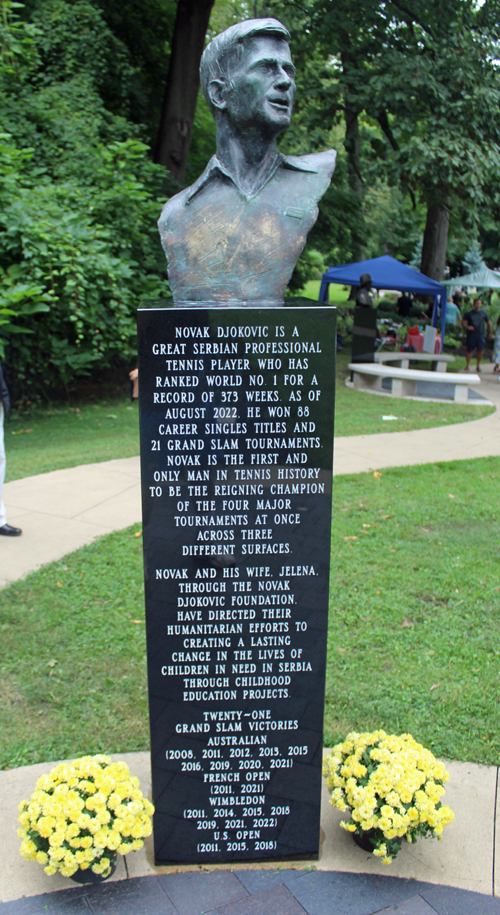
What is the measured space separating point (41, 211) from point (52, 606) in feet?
20.7

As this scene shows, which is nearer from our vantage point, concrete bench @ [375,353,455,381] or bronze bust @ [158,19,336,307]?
bronze bust @ [158,19,336,307]

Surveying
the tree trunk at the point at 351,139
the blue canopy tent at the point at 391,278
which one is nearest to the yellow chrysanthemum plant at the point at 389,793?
the tree trunk at the point at 351,139

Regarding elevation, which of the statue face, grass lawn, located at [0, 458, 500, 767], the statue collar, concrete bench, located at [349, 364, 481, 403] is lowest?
grass lawn, located at [0, 458, 500, 767]

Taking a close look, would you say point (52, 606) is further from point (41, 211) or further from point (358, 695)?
point (41, 211)

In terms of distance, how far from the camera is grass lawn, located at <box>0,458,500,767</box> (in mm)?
3865

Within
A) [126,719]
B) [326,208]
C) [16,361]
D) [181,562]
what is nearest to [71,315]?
[16,361]

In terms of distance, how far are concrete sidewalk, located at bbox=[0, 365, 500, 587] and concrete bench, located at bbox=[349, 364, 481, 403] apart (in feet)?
7.98

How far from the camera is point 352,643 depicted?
185 inches

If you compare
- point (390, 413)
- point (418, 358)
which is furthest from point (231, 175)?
point (418, 358)

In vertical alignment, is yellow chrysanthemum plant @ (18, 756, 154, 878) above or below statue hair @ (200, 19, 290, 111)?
below

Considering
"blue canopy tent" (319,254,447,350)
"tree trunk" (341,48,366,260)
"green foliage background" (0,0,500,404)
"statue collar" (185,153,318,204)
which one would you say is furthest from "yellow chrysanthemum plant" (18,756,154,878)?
"blue canopy tent" (319,254,447,350)

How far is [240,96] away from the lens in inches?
113

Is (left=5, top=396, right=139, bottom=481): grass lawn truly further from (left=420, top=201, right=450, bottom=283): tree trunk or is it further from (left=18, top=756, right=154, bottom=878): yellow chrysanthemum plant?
(left=420, top=201, right=450, bottom=283): tree trunk

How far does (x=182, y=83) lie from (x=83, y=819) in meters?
12.4
